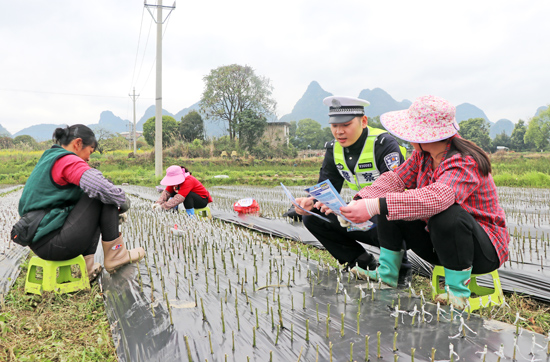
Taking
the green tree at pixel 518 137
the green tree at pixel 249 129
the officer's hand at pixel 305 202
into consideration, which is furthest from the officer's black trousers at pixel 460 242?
the green tree at pixel 518 137

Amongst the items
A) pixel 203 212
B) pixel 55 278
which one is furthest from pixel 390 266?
pixel 203 212

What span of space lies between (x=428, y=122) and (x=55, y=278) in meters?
2.75

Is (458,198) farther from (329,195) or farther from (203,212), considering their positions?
(203,212)

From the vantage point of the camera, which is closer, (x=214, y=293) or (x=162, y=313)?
(x=162, y=313)

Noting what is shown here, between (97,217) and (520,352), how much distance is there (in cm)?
266

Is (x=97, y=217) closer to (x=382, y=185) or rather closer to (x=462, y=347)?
(x=382, y=185)

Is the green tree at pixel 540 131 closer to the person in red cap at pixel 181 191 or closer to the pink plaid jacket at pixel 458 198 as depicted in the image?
the person in red cap at pixel 181 191

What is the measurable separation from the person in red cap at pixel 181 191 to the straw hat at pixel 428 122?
3.39 m

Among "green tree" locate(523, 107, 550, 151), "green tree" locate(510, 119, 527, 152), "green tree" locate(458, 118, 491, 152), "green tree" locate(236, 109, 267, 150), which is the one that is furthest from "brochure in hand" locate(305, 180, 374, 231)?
"green tree" locate(510, 119, 527, 152)

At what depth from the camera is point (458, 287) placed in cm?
194

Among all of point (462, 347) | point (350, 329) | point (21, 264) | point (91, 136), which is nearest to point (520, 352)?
point (462, 347)

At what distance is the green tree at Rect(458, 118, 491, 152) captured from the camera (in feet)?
156

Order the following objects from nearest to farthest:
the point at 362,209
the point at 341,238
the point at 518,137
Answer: the point at 362,209, the point at 341,238, the point at 518,137

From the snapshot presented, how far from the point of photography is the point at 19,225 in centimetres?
230
